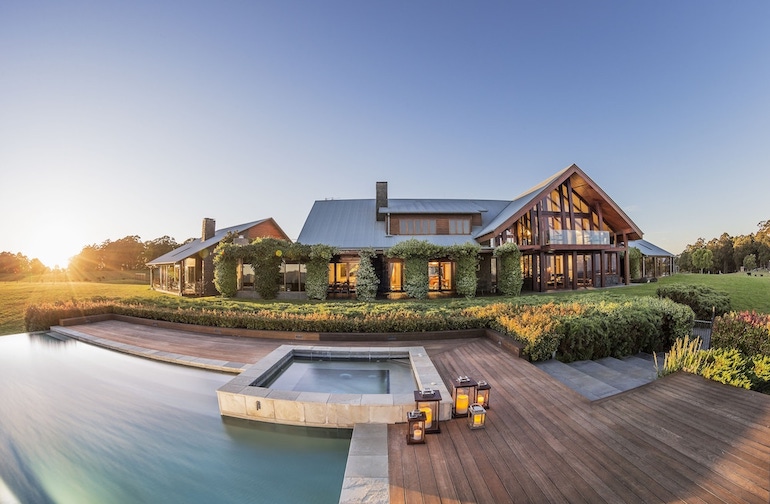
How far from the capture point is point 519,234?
1973 cm

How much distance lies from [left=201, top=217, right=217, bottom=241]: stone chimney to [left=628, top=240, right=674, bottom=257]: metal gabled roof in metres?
35.5

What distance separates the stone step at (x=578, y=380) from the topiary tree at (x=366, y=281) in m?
11.2

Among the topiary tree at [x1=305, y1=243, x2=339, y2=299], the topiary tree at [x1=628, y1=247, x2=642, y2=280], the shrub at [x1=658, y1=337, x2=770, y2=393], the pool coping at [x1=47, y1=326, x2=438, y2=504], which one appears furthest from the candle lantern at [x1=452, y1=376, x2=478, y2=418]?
the topiary tree at [x1=628, y1=247, x2=642, y2=280]

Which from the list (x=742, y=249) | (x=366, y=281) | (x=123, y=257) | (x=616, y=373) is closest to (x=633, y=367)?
(x=616, y=373)

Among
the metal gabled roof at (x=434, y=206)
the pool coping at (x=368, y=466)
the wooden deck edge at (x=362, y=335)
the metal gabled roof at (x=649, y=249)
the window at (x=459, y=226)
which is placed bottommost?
the pool coping at (x=368, y=466)

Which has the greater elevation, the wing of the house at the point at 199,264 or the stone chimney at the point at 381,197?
the stone chimney at the point at 381,197

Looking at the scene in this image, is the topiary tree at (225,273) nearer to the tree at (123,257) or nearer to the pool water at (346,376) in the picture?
the pool water at (346,376)

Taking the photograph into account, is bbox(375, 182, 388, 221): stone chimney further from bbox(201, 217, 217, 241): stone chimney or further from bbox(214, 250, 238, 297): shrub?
bbox(201, 217, 217, 241): stone chimney

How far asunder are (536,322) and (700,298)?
8.77m

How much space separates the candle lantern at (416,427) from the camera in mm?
3686

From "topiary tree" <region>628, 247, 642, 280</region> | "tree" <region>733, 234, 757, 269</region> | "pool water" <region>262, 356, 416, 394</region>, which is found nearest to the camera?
"pool water" <region>262, 356, 416, 394</region>

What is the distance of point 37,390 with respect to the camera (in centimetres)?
647

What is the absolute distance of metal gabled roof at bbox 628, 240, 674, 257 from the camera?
2617 centimetres

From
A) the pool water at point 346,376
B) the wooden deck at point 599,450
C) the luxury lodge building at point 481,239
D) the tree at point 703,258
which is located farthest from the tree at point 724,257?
the pool water at point 346,376
